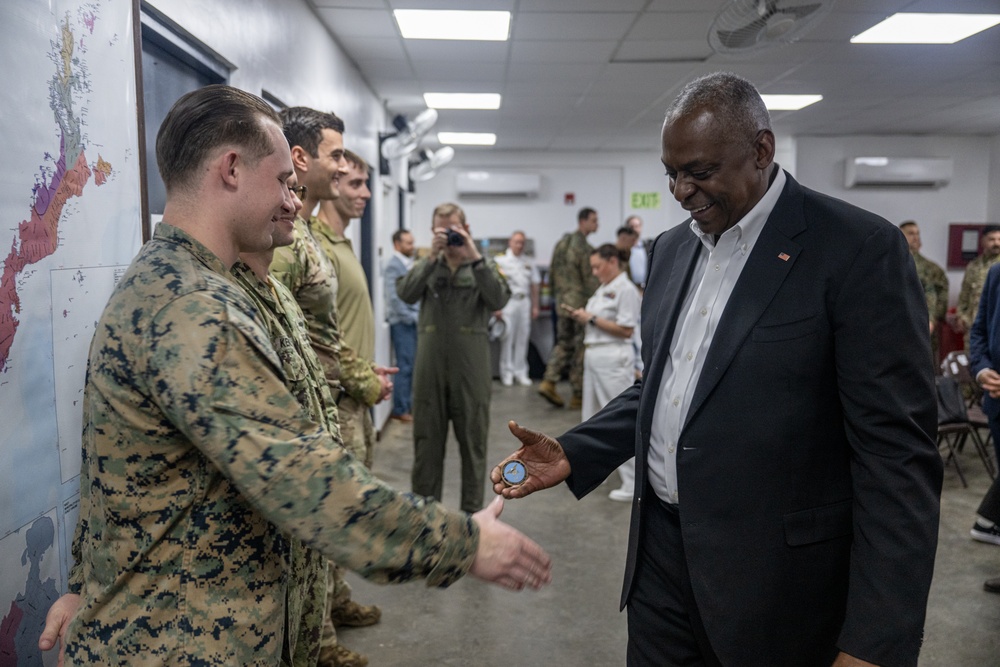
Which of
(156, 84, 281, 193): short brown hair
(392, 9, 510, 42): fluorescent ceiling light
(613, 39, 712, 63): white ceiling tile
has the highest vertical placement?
(613, 39, 712, 63): white ceiling tile

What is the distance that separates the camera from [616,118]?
27.0 ft

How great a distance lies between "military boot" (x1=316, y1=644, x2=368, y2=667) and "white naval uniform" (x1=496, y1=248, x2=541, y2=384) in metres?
6.21

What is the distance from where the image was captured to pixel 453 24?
15.1ft

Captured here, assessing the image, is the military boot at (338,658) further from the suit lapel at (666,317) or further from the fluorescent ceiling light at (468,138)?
the fluorescent ceiling light at (468,138)

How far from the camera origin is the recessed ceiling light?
22.8 feet

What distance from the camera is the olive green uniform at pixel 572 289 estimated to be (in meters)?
7.74

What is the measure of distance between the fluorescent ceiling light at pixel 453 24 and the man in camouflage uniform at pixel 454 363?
1483 millimetres

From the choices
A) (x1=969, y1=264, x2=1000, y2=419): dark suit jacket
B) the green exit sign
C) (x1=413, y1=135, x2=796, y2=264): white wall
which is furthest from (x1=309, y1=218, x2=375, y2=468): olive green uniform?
the green exit sign

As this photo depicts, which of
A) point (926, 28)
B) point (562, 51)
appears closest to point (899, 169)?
point (926, 28)

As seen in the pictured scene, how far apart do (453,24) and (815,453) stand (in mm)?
4042

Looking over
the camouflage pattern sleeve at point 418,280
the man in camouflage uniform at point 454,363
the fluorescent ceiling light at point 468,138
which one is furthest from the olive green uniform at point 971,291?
the camouflage pattern sleeve at point 418,280

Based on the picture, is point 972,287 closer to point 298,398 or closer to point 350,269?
point 350,269

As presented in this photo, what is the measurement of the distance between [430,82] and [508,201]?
4.59m

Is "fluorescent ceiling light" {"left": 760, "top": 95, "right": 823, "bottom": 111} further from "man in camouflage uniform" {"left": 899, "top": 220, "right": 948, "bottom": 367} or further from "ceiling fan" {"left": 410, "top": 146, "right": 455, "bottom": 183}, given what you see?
"ceiling fan" {"left": 410, "top": 146, "right": 455, "bottom": 183}
